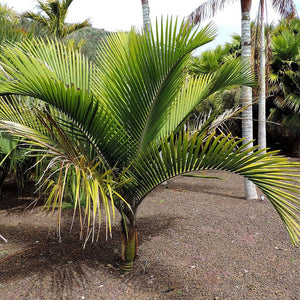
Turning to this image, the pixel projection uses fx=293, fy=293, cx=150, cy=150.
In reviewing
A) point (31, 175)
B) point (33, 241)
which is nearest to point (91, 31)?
point (31, 175)

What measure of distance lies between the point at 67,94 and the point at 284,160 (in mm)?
1555

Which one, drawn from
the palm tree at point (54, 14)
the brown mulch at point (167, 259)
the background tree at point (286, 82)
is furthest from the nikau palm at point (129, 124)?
the palm tree at point (54, 14)

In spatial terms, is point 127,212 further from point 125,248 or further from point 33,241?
point 33,241

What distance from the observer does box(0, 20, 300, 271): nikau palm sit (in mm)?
1996

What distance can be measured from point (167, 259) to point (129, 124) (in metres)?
1.42

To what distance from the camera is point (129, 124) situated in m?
2.46

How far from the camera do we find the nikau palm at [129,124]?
200 cm

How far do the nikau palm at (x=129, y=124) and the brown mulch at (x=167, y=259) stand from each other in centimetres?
32

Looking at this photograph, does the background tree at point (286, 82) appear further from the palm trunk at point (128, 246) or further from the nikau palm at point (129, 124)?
the palm trunk at point (128, 246)

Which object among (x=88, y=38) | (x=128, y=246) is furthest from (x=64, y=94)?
(x=88, y=38)

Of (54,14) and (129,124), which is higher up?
(54,14)

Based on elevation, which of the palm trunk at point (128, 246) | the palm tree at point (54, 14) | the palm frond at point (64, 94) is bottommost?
the palm trunk at point (128, 246)

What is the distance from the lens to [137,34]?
2.22 m

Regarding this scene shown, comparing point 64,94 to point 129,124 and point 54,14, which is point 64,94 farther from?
point 54,14
